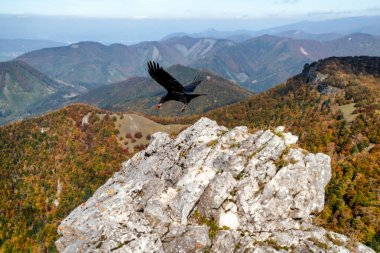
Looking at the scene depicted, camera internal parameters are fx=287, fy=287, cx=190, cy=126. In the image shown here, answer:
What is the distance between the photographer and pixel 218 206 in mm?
33031

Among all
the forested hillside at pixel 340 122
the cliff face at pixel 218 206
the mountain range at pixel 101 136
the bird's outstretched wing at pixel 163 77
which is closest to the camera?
the bird's outstretched wing at pixel 163 77

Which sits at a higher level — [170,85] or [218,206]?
[170,85]

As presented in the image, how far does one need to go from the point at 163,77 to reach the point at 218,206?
24.4 m

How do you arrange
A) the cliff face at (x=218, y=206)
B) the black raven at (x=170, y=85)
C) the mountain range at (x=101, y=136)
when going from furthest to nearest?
1. the mountain range at (x=101, y=136)
2. the cliff face at (x=218, y=206)
3. the black raven at (x=170, y=85)

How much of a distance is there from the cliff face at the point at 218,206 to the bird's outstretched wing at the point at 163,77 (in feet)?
75.0

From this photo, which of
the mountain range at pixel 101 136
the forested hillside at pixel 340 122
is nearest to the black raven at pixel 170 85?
the forested hillside at pixel 340 122

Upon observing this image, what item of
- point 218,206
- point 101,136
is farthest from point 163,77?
point 101,136

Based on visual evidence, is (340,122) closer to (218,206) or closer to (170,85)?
(218,206)

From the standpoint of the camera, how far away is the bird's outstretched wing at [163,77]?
1114cm

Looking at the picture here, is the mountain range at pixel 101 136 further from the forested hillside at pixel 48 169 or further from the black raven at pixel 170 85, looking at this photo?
the black raven at pixel 170 85

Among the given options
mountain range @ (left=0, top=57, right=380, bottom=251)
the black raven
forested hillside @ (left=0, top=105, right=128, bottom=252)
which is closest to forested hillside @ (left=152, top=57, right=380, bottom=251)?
mountain range @ (left=0, top=57, right=380, bottom=251)

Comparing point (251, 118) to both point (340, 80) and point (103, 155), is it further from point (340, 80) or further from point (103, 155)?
point (103, 155)

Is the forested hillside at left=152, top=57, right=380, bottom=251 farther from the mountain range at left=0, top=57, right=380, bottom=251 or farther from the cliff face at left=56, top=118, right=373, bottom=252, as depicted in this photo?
the cliff face at left=56, top=118, right=373, bottom=252

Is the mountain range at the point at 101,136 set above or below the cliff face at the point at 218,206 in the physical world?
below
